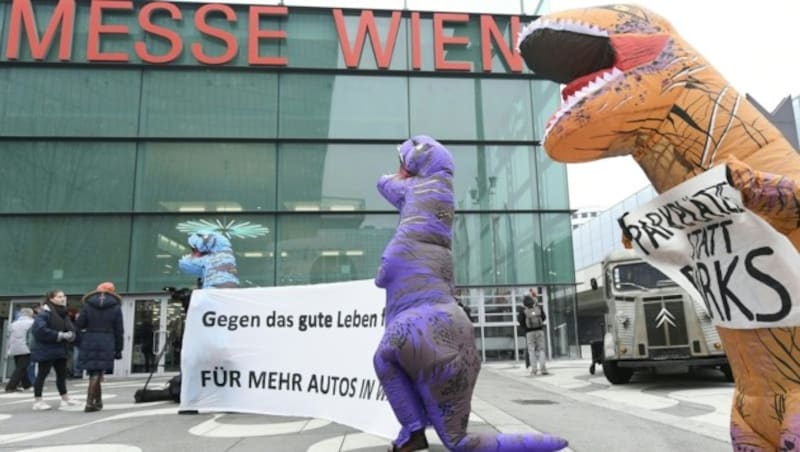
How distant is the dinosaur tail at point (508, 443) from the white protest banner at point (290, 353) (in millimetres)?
1191

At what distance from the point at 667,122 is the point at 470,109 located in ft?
48.6

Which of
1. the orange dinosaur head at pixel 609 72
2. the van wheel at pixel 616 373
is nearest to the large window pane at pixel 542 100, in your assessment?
the van wheel at pixel 616 373

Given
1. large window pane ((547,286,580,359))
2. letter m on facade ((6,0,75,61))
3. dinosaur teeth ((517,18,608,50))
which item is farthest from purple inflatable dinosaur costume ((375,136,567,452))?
letter m on facade ((6,0,75,61))

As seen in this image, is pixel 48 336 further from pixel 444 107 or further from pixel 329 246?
pixel 444 107

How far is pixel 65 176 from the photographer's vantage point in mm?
14578

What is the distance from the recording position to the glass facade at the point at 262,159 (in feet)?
47.1

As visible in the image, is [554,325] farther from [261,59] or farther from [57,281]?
[57,281]

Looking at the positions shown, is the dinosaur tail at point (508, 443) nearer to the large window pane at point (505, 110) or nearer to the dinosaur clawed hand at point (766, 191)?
the dinosaur clawed hand at point (766, 191)

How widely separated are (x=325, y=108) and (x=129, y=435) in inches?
470

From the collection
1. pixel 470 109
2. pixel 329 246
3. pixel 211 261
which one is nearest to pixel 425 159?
pixel 211 261

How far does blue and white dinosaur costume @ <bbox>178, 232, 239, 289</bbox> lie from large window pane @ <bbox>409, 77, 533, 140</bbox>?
9.67 m

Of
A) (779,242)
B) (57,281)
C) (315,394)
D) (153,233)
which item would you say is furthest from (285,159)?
(779,242)

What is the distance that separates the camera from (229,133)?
15.4m

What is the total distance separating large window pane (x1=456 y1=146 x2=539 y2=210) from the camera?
15711mm
